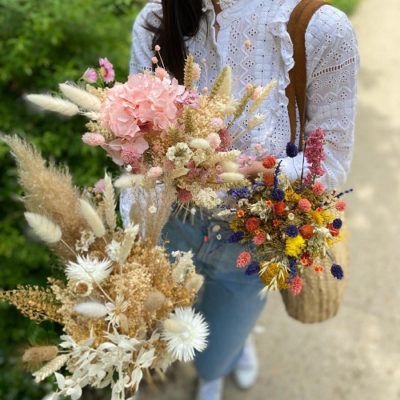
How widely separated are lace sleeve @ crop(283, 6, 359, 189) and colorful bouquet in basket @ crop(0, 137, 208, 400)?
476 millimetres

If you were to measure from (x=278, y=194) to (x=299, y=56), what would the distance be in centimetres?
39

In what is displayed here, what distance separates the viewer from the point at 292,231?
1.10 meters

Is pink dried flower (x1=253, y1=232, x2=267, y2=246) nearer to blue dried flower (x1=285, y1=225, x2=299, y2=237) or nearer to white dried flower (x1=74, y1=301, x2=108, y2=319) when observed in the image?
blue dried flower (x1=285, y1=225, x2=299, y2=237)

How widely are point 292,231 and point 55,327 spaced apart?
0.62m

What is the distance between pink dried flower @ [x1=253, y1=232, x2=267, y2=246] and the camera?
114 cm

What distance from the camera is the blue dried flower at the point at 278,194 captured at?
3.76 ft

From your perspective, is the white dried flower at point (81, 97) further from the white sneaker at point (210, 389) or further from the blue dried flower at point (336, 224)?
the white sneaker at point (210, 389)

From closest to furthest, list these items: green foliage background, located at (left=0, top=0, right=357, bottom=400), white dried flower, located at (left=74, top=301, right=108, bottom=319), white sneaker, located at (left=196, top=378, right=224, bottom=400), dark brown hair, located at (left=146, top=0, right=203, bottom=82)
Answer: white dried flower, located at (left=74, top=301, right=108, bottom=319)
dark brown hair, located at (left=146, top=0, right=203, bottom=82)
green foliage background, located at (left=0, top=0, right=357, bottom=400)
white sneaker, located at (left=196, top=378, right=224, bottom=400)

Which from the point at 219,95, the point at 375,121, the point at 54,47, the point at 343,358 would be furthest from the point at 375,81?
the point at 219,95

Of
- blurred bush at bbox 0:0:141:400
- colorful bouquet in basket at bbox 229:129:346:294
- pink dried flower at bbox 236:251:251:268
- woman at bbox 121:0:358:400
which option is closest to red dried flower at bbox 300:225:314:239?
colorful bouquet in basket at bbox 229:129:346:294

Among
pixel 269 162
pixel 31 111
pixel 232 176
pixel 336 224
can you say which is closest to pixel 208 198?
pixel 232 176

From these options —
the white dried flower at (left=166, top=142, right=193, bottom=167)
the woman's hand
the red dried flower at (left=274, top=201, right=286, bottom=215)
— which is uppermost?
→ the white dried flower at (left=166, top=142, right=193, bottom=167)

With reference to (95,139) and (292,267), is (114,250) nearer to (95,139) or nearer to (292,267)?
(95,139)

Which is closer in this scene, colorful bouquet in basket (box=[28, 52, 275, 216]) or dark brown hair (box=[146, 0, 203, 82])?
colorful bouquet in basket (box=[28, 52, 275, 216])
